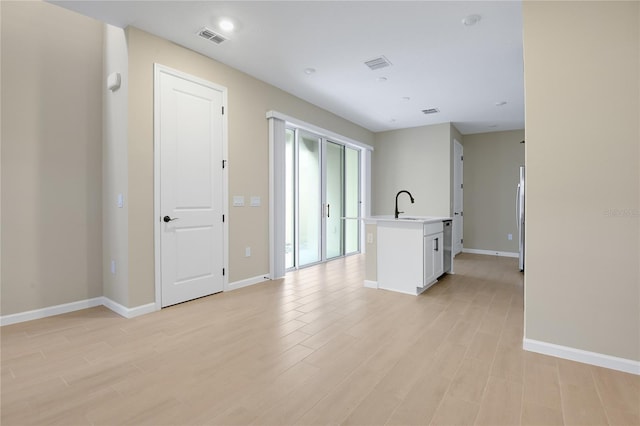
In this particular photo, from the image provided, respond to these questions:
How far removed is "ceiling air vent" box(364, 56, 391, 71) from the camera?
3739mm

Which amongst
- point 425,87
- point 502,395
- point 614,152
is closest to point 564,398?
point 502,395

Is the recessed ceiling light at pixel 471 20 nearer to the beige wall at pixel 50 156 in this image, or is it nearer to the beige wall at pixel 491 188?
the beige wall at pixel 50 156

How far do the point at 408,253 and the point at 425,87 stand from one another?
2.48 m

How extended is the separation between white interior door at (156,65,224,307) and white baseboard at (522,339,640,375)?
3218 millimetres

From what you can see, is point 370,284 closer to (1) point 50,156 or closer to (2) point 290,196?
(2) point 290,196

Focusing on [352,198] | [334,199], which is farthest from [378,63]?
→ [352,198]

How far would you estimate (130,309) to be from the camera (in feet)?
10.0

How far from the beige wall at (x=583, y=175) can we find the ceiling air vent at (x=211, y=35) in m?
2.74

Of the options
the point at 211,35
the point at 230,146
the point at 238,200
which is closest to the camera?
the point at 211,35

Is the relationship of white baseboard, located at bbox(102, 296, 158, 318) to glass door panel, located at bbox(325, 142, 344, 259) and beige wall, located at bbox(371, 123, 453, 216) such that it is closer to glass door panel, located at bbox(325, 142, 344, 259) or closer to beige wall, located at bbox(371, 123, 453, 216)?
glass door panel, located at bbox(325, 142, 344, 259)

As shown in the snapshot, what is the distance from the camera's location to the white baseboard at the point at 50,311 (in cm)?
291

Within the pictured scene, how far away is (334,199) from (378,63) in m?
3.09

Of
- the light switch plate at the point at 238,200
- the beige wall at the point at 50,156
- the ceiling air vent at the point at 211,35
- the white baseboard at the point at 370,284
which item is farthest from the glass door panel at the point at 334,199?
the beige wall at the point at 50,156

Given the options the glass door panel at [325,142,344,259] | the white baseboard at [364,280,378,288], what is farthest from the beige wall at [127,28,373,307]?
the white baseboard at [364,280,378,288]
